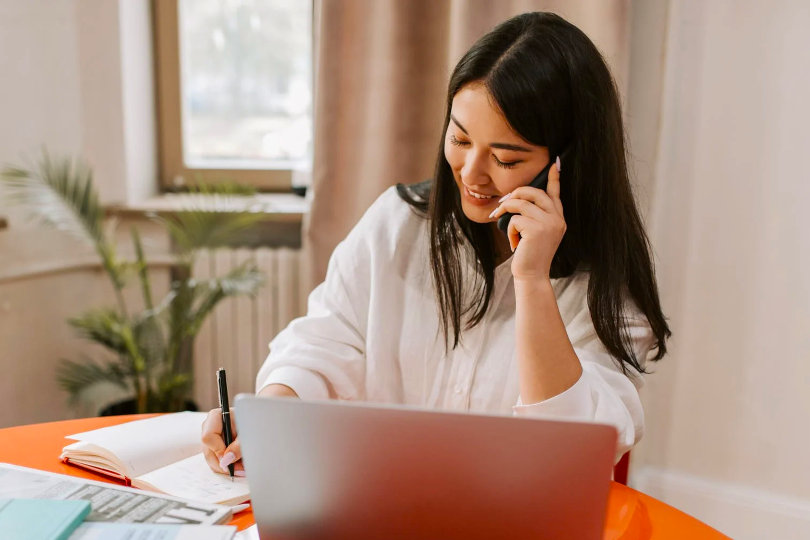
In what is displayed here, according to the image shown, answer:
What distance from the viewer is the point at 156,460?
1000 millimetres

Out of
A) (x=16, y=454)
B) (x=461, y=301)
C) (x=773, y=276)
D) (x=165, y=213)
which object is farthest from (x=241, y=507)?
(x=165, y=213)

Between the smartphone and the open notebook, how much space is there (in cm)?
56

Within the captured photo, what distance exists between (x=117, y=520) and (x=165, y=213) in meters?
1.95

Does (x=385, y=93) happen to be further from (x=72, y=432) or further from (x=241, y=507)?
(x=241, y=507)

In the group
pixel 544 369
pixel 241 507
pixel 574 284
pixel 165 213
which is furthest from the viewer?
pixel 165 213

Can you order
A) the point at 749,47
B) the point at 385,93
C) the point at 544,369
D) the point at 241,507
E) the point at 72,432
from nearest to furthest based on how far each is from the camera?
the point at 241,507 < the point at 544,369 < the point at 72,432 < the point at 749,47 < the point at 385,93

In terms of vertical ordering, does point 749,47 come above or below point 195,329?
above

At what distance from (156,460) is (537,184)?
718 millimetres

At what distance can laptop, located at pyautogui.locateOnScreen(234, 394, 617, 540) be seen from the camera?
1.87 ft

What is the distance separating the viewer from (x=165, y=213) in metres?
2.57

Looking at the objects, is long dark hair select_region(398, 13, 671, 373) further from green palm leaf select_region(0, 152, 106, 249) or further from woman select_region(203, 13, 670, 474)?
green palm leaf select_region(0, 152, 106, 249)

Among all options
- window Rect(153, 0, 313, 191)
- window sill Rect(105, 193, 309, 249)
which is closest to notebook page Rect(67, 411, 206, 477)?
window sill Rect(105, 193, 309, 249)

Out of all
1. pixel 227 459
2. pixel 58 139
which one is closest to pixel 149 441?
pixel 227 459

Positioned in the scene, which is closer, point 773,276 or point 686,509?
point 773,276
